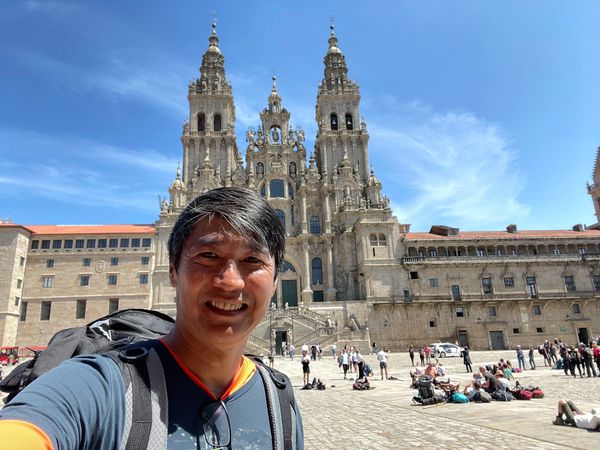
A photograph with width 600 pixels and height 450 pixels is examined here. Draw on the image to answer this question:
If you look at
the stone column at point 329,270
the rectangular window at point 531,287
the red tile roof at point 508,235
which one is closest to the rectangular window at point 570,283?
the rectangular window at point 531,287

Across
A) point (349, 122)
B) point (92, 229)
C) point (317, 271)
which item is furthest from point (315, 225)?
point (92, 229)

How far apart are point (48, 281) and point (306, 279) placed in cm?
2848

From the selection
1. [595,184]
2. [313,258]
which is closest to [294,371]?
[313,258]

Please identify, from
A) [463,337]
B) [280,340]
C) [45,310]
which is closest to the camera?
[280,340]

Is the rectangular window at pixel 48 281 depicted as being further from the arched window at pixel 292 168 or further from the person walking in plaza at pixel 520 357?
the person walking in plaza at pixel 520 357

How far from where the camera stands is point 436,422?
367 inches

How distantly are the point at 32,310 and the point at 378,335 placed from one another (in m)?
37.0

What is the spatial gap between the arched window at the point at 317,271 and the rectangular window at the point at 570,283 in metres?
27.5

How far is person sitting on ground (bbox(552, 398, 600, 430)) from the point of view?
810cm

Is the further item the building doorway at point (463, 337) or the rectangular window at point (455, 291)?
the rectangular window at point (455, 291)

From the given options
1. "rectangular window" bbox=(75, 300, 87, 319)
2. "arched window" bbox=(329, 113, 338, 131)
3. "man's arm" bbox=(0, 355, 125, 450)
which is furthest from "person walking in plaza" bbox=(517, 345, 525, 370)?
"rectangular window" bbox=(75, 300, 87, 319)

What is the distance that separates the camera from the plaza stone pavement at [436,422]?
736cm

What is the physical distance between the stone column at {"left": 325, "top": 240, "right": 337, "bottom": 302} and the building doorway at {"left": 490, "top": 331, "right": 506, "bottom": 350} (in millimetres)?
17188

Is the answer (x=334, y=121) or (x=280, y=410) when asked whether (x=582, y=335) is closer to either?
(x=334, y=121)
